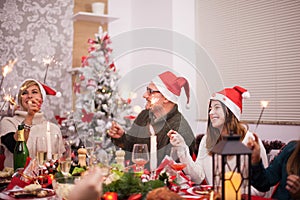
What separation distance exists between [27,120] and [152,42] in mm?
2563

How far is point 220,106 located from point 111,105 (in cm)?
245

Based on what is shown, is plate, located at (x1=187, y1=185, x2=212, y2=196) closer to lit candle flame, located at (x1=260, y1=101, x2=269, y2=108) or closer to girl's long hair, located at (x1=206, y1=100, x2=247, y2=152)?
girl's long hair, located at (x1=206, y1=100, x2=247, y2=152)

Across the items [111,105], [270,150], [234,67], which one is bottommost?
[270,150]

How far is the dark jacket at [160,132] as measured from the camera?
321 centimetres

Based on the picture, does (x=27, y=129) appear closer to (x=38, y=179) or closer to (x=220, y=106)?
(x=38, y=179)

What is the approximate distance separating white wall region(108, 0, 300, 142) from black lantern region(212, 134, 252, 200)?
3.64 meters

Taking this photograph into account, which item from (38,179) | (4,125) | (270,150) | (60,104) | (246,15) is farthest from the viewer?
(60,104)

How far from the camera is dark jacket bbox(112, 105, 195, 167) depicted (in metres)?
3.21

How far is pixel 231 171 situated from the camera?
1420 mm

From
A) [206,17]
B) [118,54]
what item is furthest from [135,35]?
[206,17]

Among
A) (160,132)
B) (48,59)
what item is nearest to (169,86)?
(160,132)

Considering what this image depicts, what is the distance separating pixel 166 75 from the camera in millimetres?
3602

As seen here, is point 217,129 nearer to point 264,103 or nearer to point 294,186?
point 294,186

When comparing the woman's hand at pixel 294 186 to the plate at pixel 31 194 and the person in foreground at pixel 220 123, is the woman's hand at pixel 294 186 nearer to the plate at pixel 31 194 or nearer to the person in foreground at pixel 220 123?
the person in foreground at pixel 220 123
